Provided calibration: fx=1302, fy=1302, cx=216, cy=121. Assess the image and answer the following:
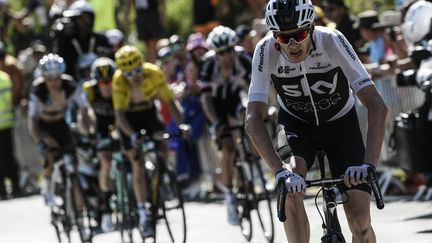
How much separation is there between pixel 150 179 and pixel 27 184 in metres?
8.02

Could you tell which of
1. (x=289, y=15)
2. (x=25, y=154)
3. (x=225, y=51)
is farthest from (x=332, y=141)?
(x=25, y=154)

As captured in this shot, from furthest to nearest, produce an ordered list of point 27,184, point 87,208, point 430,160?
point 27,184 < point 87,208 < point 430,160

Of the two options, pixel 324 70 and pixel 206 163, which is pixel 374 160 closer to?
pixel 324 70

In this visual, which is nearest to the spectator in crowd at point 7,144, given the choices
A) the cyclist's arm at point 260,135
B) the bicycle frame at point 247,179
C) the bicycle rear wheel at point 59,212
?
the bicycle rear wheel at point 59,212

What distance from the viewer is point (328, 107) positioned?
27.6 feet

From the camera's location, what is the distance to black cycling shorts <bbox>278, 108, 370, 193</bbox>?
828 centimetres

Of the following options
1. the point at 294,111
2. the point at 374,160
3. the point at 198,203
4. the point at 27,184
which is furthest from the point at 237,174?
the point at 27,184

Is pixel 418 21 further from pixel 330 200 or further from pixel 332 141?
pixel 330 200

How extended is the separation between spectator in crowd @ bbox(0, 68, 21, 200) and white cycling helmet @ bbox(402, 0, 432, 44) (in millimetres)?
8816

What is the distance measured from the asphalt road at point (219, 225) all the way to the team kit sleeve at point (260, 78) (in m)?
3.18

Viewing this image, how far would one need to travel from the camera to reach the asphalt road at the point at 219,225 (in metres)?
11.8

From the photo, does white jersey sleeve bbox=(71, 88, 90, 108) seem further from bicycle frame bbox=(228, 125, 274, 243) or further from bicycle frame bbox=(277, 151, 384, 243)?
bicycle frame bbox=(277, 151, 384, 243)

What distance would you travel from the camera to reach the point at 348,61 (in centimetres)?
809

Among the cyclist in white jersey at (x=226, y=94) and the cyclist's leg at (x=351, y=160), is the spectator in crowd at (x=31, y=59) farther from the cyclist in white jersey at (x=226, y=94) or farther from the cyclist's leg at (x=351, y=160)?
the cyclist's leg at (x=351, y=160)
